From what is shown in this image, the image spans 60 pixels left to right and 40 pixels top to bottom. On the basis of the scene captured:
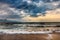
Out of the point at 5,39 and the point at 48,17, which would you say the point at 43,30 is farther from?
the point at 5,39

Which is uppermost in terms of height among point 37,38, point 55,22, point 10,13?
point 10,13

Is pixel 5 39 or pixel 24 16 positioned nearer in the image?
pixel 5 39

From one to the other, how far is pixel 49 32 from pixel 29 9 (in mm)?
309

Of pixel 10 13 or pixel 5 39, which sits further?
pixel 10 13

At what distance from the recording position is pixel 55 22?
1.27 metres

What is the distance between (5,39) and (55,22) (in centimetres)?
53

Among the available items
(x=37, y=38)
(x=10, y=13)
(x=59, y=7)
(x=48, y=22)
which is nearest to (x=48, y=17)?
(x=48, y=22)

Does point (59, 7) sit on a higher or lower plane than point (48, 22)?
higher

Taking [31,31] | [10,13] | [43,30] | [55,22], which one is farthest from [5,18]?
[55,22]

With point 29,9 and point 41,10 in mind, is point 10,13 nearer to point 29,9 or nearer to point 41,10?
point 29,9

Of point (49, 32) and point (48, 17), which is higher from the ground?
point (48, 17)

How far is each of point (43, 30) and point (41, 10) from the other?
21 centimetres

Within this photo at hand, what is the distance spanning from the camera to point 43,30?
124 centimetres

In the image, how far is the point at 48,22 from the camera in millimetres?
1273
